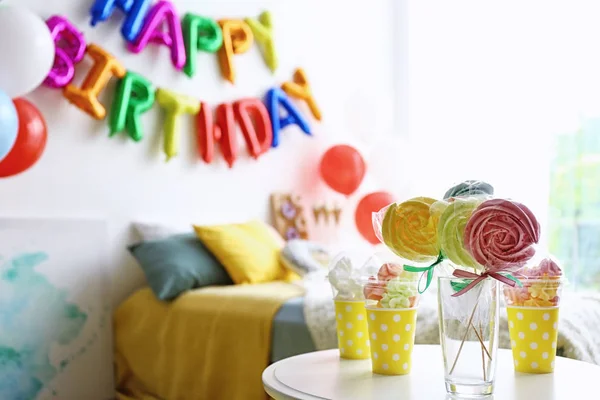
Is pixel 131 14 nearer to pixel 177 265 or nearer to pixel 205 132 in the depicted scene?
pixel 205 132

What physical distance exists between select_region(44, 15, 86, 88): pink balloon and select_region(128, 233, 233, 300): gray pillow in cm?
75

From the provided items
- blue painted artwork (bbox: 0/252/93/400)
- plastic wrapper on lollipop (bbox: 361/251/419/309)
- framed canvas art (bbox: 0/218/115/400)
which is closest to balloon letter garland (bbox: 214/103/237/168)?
framed canvas art (bbox: 0/218/115/400)

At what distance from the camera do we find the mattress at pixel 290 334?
250 cm

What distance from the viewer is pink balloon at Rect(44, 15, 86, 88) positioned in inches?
117

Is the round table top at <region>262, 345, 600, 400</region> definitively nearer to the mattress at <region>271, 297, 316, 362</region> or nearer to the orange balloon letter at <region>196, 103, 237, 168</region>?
the mattress at <region>271, 297, 316, 362</region>

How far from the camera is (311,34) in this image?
4297 mm

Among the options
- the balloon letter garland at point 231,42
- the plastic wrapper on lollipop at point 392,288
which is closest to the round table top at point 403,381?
the plastic wrapper on lollipop at point 392,288

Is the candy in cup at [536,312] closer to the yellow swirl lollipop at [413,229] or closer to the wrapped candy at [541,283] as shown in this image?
the wrapped candy at [541,283]

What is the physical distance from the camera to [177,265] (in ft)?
10.0

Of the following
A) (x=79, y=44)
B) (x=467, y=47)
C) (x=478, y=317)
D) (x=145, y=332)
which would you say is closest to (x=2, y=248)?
(x=145, y=332)

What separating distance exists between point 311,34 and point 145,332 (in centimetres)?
205

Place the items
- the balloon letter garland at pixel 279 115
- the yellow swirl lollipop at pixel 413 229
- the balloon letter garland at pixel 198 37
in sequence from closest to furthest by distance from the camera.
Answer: the yellow swirl lollipop at pixel 413 229, the balloon letter garland at pixel 198 37, the balloon letter garland at pixel 279 115

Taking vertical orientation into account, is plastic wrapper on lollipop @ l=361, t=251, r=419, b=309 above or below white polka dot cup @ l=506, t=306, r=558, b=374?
above

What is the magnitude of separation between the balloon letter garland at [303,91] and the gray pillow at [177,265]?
3.75 feet
